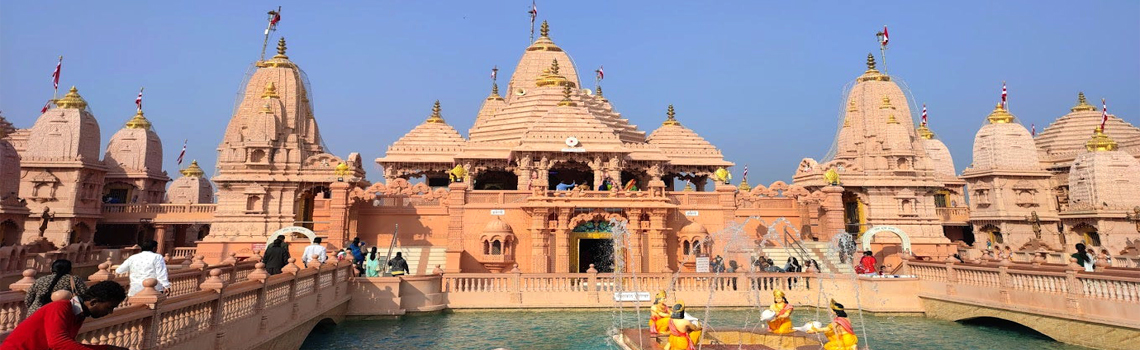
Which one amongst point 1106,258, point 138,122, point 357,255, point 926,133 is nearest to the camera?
point 357,255

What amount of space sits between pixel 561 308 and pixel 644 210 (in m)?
7.47

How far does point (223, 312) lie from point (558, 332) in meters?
8.02

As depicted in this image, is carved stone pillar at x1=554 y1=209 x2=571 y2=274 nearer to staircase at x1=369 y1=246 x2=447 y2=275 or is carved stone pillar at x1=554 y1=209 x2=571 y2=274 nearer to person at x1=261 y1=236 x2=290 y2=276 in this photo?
staircase at x1=369 y1=246 x2=447 y2=275

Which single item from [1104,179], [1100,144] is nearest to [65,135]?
[1104,179]

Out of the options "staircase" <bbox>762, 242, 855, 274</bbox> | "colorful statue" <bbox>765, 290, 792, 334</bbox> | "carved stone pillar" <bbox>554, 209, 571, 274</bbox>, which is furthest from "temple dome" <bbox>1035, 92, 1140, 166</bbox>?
"colorful statue" <bbox>765, 290, 792, 334</bbox>

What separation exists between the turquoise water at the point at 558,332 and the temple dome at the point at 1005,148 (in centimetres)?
2672

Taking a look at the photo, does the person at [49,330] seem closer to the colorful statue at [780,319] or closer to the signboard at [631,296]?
the colorful statue at [780,319]

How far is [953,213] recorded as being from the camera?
140 feet

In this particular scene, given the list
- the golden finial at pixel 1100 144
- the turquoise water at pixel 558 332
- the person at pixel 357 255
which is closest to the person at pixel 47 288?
the turquoise water at pixel 558 332

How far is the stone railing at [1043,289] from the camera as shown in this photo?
12.9m

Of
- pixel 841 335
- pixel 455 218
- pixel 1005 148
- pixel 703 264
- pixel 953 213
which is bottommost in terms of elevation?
pixel 841 335

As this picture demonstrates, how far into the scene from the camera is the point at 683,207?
26.4m

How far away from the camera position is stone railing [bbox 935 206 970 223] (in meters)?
42.0

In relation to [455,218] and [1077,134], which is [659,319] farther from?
[1077,134]
